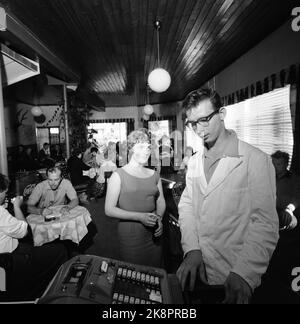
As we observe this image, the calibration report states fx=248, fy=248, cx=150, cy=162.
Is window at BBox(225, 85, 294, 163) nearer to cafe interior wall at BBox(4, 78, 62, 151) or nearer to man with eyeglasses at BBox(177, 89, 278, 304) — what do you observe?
man with eyeglasses at BBox(177, 89, 278, 304)

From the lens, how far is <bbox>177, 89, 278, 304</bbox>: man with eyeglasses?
1077 mm

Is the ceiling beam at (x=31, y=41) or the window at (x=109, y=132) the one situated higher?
the ceiling beam at (x=31, y=41)

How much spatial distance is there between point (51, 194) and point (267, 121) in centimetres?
363

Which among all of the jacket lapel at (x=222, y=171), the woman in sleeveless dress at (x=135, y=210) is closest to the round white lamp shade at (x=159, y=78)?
the woman in sleeveless dress at (x=135, y=210)

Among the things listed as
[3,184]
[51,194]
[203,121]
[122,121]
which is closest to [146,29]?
[51,194]

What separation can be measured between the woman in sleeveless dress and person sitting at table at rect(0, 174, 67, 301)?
101cm

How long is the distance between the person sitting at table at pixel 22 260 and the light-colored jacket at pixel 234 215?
1.81 meters

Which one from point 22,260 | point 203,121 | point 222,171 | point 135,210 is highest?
point 203,121

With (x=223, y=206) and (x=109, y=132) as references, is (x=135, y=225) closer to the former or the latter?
(x=223, y=206)

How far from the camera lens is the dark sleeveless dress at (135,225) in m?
2.09

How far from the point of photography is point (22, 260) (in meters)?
2.45

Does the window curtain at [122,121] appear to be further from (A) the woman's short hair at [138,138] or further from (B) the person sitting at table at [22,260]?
(A) the woman's short hair at [138,138]

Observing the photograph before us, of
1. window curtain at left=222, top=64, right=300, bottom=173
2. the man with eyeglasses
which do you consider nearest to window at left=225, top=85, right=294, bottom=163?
window curtain at left=222, top=64, right=300, bottom=173
